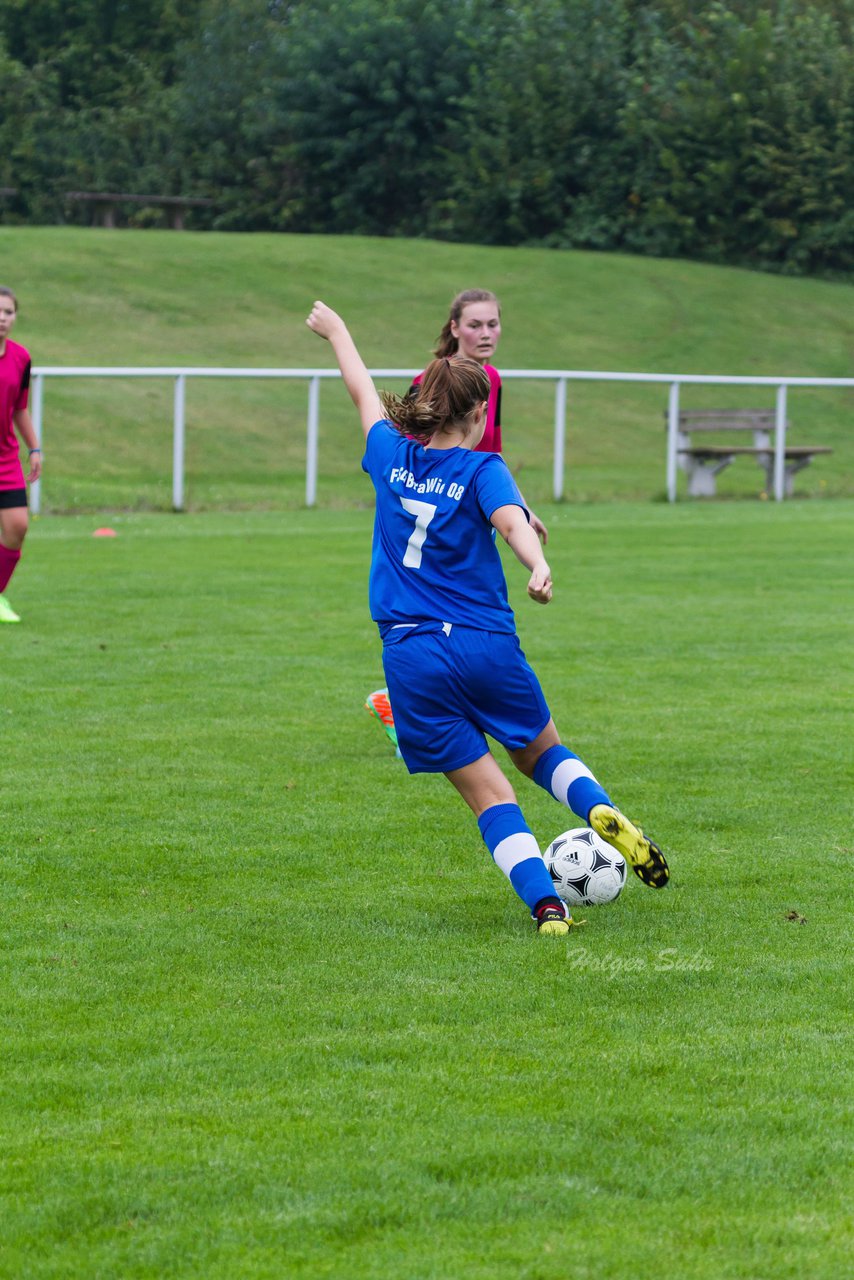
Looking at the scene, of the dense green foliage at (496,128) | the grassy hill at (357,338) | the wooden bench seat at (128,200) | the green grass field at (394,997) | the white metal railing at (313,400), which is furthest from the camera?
the dense green foliage at (496,128)

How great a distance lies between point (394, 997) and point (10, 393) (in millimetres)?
6816

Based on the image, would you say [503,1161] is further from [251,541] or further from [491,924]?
[251,541]

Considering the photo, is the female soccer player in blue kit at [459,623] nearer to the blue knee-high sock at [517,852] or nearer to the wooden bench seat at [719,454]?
the blue knee-high sock at [517,852]

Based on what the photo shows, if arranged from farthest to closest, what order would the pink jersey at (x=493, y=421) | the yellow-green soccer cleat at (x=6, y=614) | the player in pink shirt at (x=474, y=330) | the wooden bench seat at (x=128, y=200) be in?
the wooden bench seat at (x=128, y=200) < the yellow-green soccer cleat at (x=6, y=614) < the pink jersey at (x=493, y=421) < the player in pink shirt at (x=474, y=330)

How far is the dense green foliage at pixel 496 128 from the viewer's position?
41062 mm

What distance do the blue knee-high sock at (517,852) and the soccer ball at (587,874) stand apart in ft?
0.62

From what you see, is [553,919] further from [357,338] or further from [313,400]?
[357,338]

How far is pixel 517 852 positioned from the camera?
5027 mm

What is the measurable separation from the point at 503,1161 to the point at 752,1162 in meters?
0.47

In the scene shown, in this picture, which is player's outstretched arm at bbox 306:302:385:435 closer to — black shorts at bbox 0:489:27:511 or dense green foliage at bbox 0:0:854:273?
black shorts at bbox 0:489:27:511

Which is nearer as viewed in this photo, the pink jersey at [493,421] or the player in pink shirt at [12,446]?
the pink jersey at [493,421]

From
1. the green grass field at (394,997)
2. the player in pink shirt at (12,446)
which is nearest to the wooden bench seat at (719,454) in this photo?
the player in pink shirt at (12,446)

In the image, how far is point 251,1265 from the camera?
9.62ft

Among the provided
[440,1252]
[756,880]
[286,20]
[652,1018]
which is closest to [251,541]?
[756,880]
